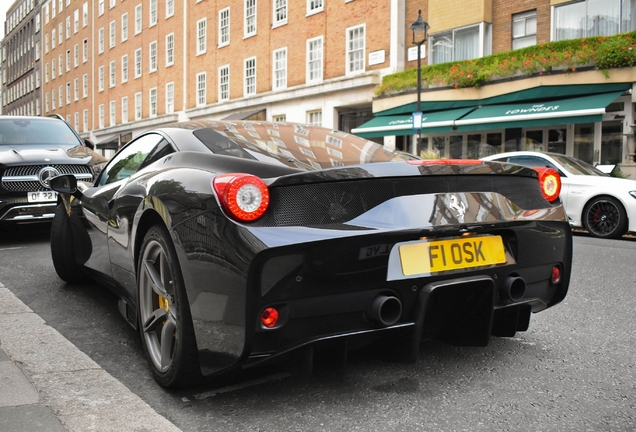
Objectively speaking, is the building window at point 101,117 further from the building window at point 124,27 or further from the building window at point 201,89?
the building window at point 201,89

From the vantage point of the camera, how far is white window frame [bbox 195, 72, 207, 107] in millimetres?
36219

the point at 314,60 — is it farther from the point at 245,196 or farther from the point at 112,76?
the point at 112,76

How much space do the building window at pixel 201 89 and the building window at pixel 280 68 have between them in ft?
25.2

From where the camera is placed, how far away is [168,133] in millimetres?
3625

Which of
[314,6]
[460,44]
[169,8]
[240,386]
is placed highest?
[169,8]

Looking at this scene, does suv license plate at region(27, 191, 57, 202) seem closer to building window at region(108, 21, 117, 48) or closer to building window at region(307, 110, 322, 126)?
building window at region(307, 110, 322, 126)

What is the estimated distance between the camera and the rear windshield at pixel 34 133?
9.02 meters

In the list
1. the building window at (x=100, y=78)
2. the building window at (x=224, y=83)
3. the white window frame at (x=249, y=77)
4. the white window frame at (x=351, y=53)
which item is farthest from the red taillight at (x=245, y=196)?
the building window at (x=100, y=78)

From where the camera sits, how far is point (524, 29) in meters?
20.6

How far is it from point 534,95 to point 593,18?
284 centimetres

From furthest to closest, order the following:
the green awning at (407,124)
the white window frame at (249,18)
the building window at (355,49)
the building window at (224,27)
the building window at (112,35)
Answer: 1. the building window at (112,35)
2. the building window at (224,27)
3. the white window frame at (249,18)
4. the building window at (355,49)
5. the green awning at (407,124)

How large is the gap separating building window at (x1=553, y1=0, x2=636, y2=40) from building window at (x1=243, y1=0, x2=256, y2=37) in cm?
1615

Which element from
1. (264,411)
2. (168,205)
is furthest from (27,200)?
(264,411)

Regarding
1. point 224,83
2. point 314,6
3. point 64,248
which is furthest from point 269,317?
point 224,83
